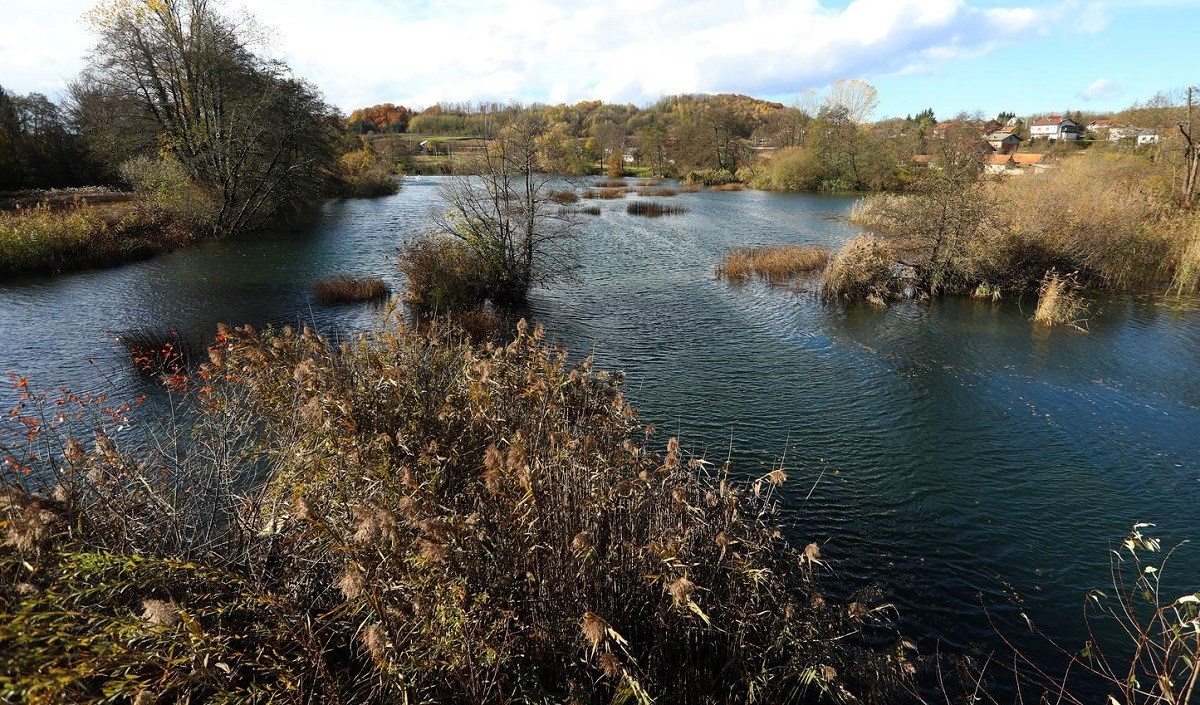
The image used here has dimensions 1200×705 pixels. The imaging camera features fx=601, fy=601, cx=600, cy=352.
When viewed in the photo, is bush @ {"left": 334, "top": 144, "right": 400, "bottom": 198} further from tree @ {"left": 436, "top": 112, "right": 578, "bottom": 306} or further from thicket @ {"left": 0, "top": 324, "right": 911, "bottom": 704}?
thicket @ {"left": 0, "top": 324, "right": 911, "bottom": 704}

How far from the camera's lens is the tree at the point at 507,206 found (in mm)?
17516

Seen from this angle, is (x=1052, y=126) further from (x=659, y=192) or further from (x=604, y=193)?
(x=604, y=193)

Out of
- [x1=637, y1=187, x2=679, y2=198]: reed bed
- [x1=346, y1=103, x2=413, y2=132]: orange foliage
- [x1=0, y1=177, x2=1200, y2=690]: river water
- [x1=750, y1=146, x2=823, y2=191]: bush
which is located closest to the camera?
[x1=0, y1=177, x2=1200, y2=690]: river water

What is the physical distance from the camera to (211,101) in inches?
1161

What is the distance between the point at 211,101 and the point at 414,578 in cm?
3424

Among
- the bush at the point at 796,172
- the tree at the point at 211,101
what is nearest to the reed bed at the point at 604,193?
the bush at the point at 796,172

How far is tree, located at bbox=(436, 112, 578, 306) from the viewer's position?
1752cm

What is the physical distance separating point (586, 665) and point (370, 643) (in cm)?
165

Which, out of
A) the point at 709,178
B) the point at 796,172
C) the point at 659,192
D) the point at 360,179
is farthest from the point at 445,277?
the point at 709,178

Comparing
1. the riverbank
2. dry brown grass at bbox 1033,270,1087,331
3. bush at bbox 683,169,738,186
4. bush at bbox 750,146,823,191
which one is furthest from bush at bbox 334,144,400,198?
dry brown grass at bbox 1033,270,1087,331

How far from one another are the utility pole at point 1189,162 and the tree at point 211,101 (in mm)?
40285

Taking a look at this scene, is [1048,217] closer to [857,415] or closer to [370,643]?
[857,415]

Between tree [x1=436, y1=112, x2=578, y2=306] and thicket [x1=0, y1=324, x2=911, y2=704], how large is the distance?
12288 mm

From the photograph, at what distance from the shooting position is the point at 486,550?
407 centimetres
